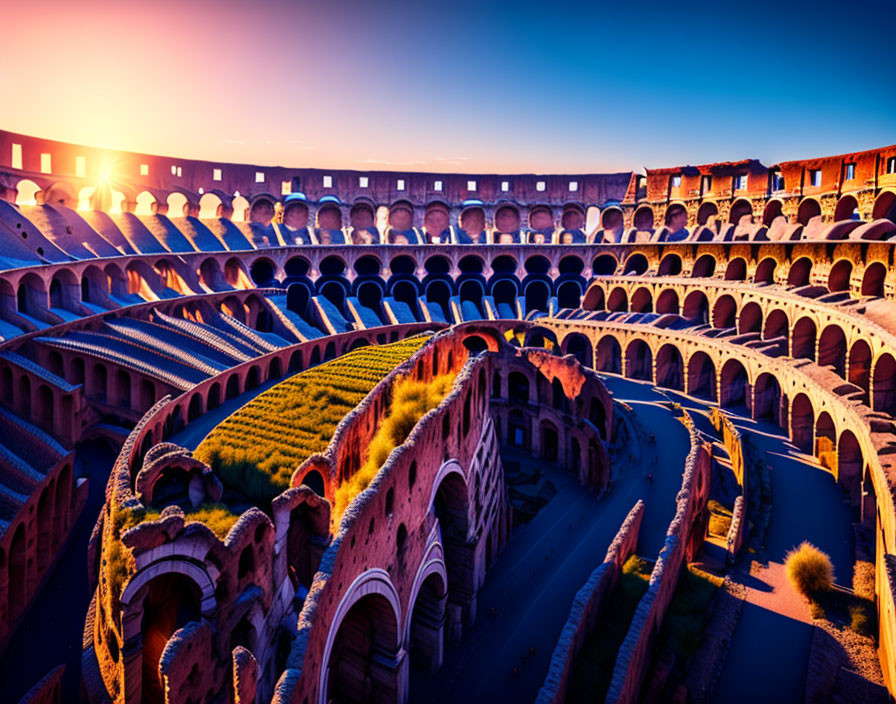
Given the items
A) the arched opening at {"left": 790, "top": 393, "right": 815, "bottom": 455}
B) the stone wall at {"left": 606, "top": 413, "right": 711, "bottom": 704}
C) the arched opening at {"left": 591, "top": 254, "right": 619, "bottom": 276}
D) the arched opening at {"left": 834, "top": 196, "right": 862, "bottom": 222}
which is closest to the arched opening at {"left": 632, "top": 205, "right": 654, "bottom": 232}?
the arched opening at {"left": 591, "top": 254, "right": 619, "bottom": 276}

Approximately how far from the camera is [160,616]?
38.5 ft

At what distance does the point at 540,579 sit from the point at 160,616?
9808 mm

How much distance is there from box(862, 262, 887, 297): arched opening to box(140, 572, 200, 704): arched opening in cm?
2759

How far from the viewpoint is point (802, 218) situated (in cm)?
3553

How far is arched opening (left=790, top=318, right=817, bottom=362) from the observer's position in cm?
2744

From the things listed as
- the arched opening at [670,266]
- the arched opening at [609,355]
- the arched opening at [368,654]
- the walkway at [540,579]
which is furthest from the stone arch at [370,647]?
the arched opening at [670,266]

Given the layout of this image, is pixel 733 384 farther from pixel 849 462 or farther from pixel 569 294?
pixel 569 294

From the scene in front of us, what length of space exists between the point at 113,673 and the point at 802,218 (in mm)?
38026

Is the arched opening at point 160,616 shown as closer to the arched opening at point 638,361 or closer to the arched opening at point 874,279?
the arched opening at point 874,279

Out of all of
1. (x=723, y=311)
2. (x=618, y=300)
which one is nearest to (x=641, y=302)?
(x=618, y=300)

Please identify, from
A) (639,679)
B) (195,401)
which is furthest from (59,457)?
(639,679)

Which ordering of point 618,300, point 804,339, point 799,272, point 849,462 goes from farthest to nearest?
point 618,300, point 799,272, point 804,339, point 849,462

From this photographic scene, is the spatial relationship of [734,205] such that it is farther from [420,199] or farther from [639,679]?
[639,679]

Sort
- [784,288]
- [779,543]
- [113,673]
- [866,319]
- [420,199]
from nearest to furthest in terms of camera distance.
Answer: [113,673], [779,543], [866,319], [784,288], [420,199]
